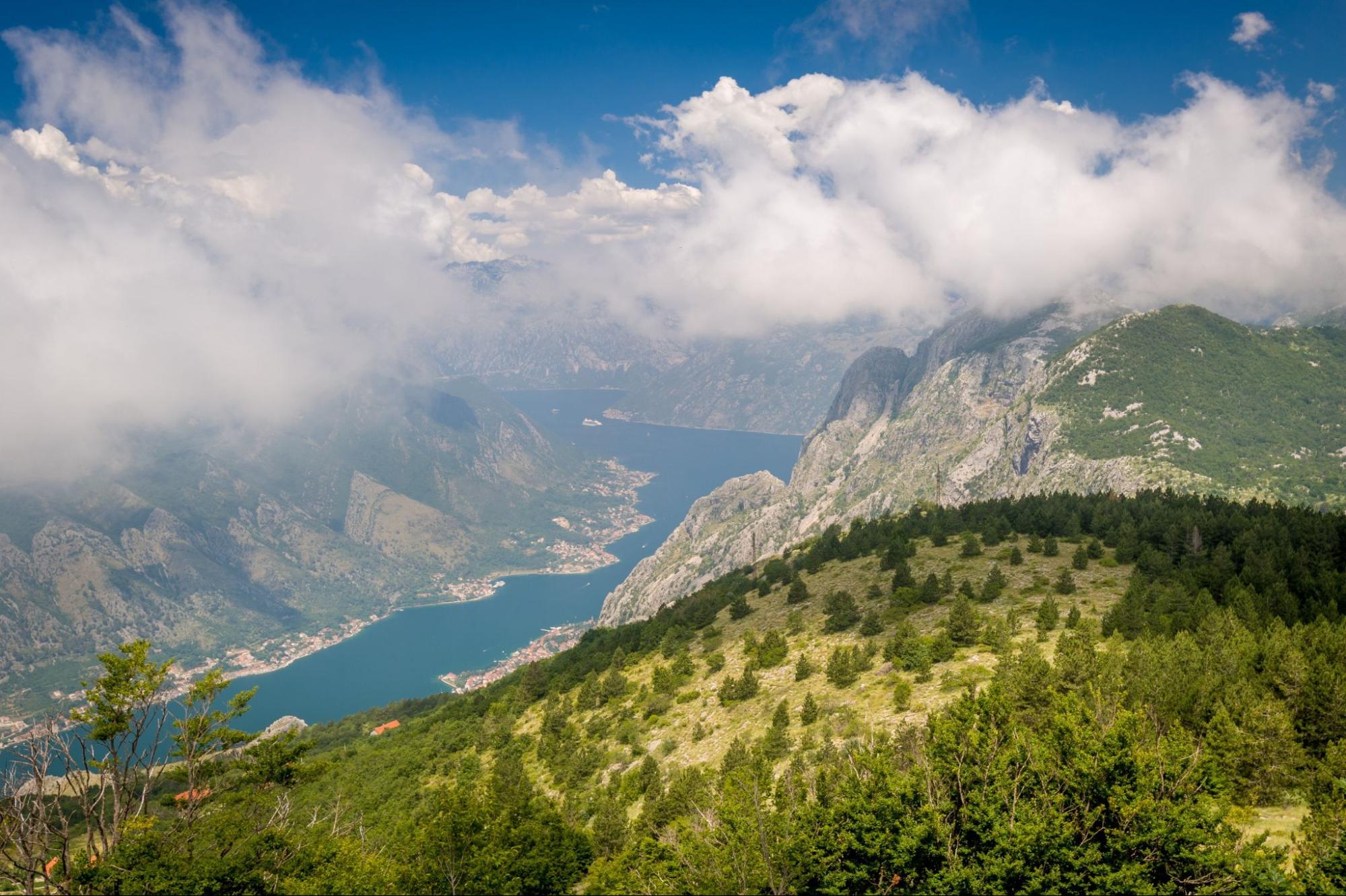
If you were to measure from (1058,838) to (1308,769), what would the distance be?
1583 cm

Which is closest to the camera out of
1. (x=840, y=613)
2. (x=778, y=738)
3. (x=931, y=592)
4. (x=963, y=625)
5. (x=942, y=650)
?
(x=778, y=738)

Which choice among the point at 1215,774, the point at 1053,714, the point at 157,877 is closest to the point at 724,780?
the point at 1053,714

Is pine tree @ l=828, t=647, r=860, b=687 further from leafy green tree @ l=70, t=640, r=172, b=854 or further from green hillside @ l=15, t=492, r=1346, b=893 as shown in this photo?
leafy green tree @ l=70, t=640, r=172, b=854

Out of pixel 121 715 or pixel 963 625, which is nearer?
pixel 121 715

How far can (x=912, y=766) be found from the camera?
33.8m

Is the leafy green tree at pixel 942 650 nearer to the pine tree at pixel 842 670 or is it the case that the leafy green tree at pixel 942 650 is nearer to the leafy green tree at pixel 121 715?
the pine tree at pixel 842 670

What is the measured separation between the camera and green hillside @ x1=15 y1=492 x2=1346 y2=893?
28891mm

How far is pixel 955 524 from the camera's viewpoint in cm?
10500

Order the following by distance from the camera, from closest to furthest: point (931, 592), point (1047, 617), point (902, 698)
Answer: point (902, 698) → point (1047, 617) → point (931, 592)

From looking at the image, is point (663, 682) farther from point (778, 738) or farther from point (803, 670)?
point (778, 738)

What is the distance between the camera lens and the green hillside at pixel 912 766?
94.8ft

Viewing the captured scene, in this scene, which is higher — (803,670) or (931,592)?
(931,592)

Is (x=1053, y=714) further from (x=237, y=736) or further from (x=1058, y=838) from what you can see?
(x=237, y=736)

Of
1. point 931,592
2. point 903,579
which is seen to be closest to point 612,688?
point 903,579
